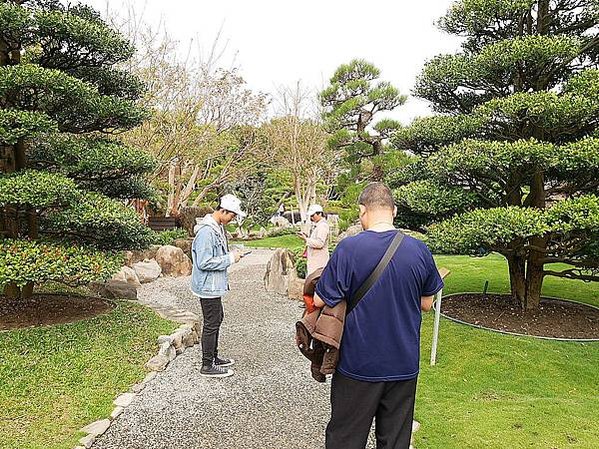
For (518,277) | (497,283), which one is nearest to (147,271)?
(497,283)

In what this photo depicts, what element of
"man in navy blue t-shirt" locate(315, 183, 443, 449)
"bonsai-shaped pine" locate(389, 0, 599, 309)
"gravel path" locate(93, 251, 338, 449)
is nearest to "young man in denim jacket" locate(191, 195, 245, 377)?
"gravel path" locate(93, 251, 338, 449)

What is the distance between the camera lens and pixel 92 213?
4.81 metres

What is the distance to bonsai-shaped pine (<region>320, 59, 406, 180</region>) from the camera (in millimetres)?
10102

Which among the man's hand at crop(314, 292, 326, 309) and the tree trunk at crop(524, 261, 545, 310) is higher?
the man's hand at crop(314, 292, 326, 309)

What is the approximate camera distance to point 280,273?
8930 millimetres

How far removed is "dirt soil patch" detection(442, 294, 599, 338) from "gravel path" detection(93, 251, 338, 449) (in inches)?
91.3

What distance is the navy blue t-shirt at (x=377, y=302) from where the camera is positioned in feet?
6.99

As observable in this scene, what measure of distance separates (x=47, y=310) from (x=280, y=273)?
4.23 metres

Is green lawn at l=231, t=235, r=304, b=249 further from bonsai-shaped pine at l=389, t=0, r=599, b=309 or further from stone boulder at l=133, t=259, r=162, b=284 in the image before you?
bonsai-shaped pine at l=389, t=0, r=599, b=309

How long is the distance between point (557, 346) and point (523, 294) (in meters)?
1.21

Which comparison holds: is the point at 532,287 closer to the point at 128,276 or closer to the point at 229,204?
the point at 229,204

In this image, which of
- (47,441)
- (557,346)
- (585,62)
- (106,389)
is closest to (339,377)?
(47,441)

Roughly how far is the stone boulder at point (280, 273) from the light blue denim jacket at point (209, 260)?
14.1 ft

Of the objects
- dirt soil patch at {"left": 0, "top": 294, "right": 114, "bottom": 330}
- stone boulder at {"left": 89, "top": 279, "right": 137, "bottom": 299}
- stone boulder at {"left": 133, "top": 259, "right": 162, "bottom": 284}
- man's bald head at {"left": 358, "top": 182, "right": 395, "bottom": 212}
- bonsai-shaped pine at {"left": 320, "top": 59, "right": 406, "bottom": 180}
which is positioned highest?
bonsai-shaped pine at {"left": 320, "top": 59, "right": 406, "bottom": 180}
